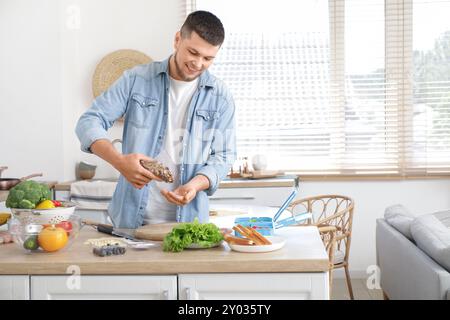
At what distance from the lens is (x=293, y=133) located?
5.33 metres

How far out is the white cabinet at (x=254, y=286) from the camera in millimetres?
1866

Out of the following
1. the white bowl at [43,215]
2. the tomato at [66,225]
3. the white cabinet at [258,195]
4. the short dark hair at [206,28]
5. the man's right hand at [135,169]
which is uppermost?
the short dark hair at [206,28]

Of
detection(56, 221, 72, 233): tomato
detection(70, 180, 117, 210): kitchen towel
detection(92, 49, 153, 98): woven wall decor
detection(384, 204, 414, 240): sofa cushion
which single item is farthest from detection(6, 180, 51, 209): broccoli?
detection(92, 49, 153, 98): woven wall decor

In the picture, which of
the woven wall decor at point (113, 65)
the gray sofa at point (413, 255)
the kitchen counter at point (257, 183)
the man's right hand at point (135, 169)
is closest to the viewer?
the man's right hand at point (135, 169)

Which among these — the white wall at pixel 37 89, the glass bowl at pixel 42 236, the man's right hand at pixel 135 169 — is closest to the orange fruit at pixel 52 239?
the glass bowl at pixel 42 236

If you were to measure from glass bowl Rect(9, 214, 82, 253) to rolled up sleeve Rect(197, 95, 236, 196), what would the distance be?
556 mm

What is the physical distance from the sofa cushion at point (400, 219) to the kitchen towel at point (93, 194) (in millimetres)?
1836

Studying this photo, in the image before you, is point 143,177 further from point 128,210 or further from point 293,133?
point 293,133

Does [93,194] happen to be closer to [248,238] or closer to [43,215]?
[43,215]

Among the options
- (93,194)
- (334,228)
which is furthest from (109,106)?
(93,194)

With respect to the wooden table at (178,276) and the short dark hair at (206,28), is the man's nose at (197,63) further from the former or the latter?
the wooden table at (178,276)
